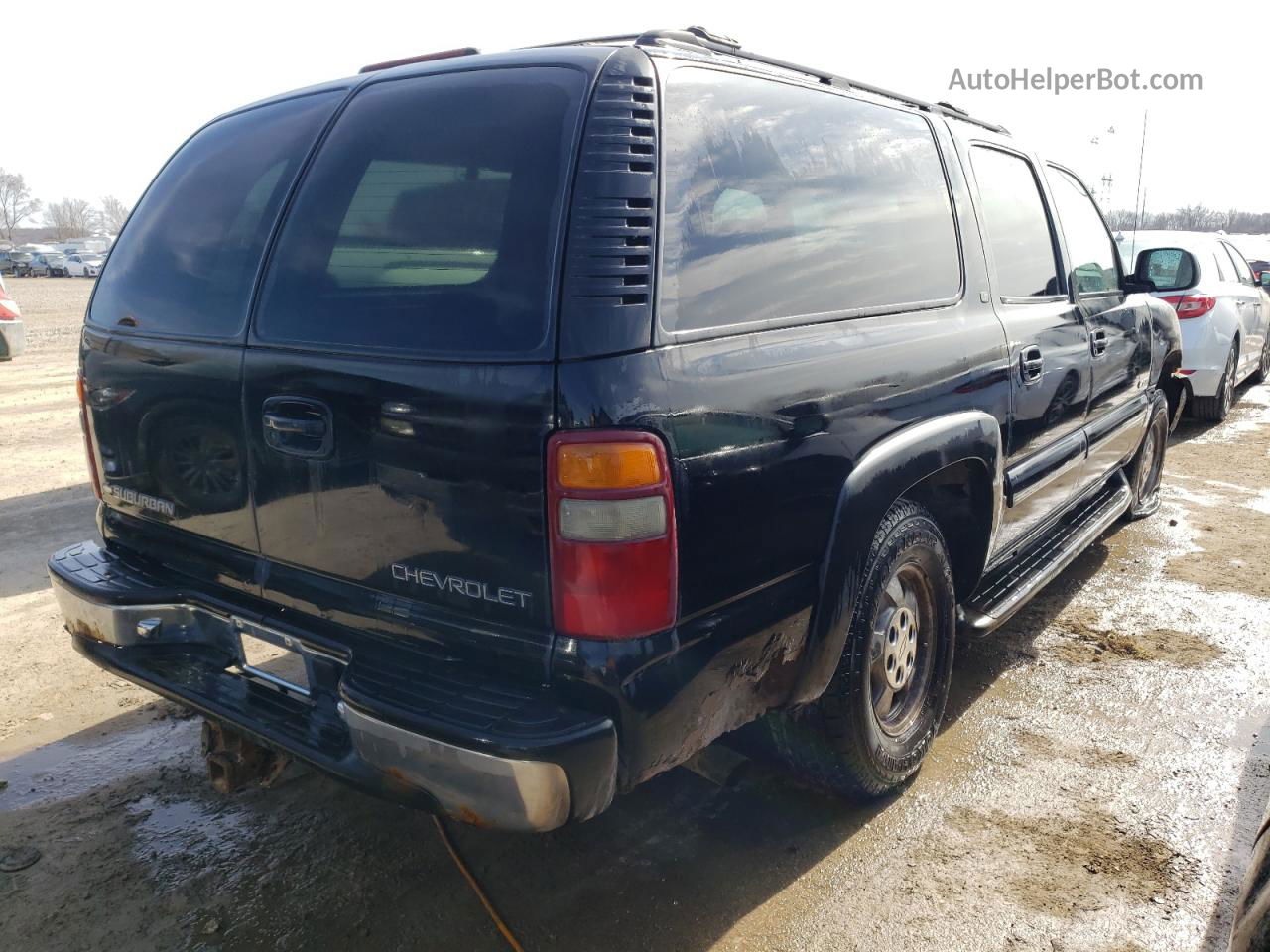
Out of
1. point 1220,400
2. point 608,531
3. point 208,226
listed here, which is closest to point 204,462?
point 208,226

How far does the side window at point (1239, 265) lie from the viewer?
9.67m

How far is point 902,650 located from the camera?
2.94 metres

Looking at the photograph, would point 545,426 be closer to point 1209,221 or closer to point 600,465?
point 600,465

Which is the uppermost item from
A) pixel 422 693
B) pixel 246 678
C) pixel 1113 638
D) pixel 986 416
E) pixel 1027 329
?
pixel 1027 329

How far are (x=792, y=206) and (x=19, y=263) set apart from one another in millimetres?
51633

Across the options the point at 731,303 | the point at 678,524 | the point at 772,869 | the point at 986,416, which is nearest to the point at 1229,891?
the point at 772,869

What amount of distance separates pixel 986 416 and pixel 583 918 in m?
1.85

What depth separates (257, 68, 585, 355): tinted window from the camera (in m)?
2.01

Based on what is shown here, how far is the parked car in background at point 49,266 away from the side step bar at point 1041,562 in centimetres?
4819

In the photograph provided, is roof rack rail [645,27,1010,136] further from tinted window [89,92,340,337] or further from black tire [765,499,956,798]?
black tire [765,499,956,798]

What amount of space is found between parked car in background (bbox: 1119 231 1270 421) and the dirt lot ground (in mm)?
5111

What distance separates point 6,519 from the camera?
5691 mm

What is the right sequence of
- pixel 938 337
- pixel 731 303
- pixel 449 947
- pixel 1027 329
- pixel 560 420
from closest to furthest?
1. pixel 560 420
2. pixel 731 303
3. pixel 449 947
4. pixel 938 337
5. pixel 1027 329

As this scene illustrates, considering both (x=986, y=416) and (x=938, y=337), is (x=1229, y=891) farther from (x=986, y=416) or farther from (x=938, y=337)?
(x=938, y=337)
